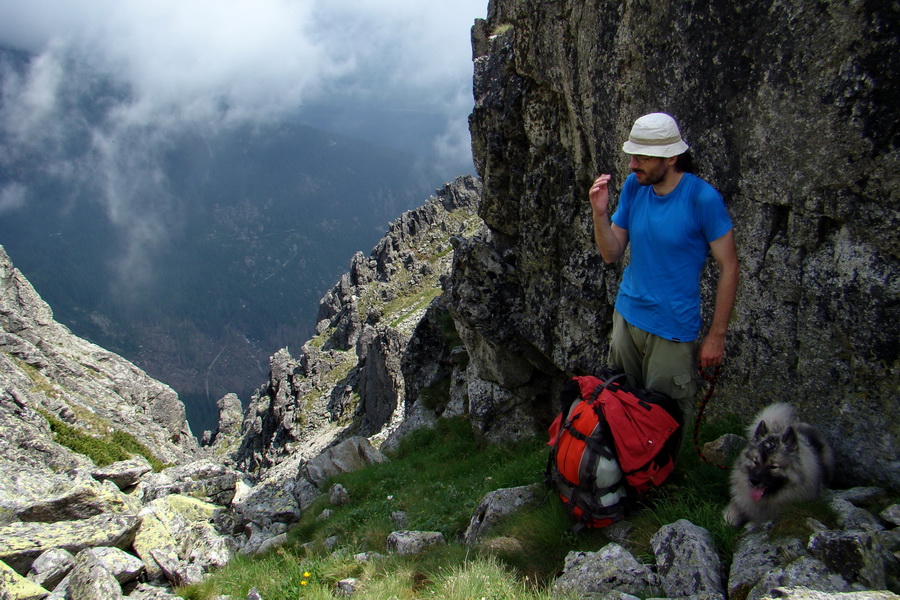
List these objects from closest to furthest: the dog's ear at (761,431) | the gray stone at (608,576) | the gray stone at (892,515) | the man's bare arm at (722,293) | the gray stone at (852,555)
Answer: the gray stone at (852,555) < the gray stone at (892,515) < the gray stone at (608,576) < the man's bare arm at (722,293) < the dog's ear at (761,431)

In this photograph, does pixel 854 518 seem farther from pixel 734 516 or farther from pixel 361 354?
pixel 361 354

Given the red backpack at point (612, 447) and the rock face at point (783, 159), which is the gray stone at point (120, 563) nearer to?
the red backpack at point (612, 447)

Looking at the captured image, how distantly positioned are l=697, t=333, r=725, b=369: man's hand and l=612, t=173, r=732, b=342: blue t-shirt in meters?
0.33

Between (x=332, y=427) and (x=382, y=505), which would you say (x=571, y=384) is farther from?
(x=332, y=427)

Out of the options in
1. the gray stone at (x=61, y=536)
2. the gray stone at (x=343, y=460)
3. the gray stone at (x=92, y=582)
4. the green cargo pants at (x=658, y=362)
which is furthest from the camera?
the gray stone at (x=343, y=460)

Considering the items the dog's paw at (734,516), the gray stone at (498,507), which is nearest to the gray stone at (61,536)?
the gray stone at (498,507)

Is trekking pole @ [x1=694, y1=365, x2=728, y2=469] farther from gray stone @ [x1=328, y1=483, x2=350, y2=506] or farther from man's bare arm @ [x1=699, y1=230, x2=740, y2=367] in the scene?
gray stone @ [x1=328, y1=483, x2=350, y2=506]

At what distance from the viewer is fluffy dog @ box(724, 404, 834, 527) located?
558 centimetres

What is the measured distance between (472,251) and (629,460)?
11757mm

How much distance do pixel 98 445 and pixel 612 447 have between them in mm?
29299

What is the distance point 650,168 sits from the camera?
18.8ft

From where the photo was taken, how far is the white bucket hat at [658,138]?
5598mm

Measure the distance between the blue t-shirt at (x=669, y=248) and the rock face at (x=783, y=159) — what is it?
76.6 inches

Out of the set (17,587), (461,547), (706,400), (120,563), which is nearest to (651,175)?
(706,400)
